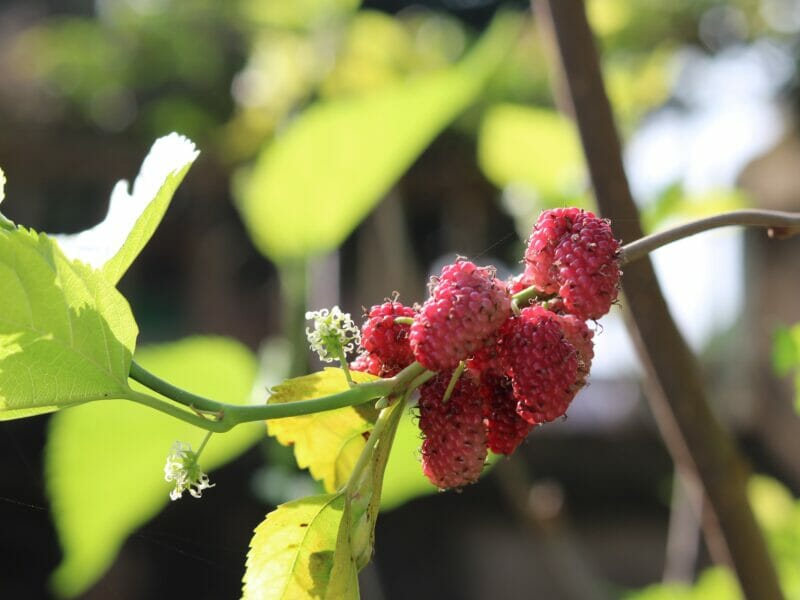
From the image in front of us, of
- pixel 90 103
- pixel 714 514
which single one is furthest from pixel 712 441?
pixel 90 103

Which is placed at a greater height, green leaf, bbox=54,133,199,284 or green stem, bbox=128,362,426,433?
green leaf, bbox=54,133,199,284

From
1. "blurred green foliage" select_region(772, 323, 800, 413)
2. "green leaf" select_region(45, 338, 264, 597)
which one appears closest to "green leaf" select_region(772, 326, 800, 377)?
"blurred green foliage" select_region(772, 323, 800, 413)

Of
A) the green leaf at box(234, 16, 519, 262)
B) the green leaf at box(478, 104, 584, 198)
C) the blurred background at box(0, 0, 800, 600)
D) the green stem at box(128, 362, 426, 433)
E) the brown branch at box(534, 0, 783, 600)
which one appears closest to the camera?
the green stem at box(128, 362, 426, 433)

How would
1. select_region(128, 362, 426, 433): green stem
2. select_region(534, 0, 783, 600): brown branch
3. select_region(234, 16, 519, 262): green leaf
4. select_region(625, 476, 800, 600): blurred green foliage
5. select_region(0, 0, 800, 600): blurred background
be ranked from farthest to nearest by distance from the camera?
select_region(0, 0, 800, 600): blurred background
select_region(625, 476, 800, 600): blurred green foliage
select_region(234, 16, 519, 262): green leaf
select_region(534, 0, 783, 600): brown branch
select_region(128, 362, 426, 433): green stem

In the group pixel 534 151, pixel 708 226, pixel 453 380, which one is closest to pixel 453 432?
pixel 453 380

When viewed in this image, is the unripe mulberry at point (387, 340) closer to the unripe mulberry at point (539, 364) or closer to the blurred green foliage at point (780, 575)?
the unripe mulberry at point (539, 364)

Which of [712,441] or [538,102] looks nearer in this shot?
[712,441]

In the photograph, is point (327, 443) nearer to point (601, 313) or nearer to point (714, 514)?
point (601, 313)

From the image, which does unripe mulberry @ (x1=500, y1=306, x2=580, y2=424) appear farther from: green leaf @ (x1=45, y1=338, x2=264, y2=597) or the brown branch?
green leaf @ (x1=45, y1=338, x2=264, y2=597)
